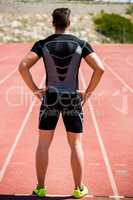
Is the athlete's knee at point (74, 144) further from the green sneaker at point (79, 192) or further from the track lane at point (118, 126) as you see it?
the track lane at point (118, 126)

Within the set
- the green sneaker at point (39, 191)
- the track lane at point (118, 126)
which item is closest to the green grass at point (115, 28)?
the track lane at point (118, 126)

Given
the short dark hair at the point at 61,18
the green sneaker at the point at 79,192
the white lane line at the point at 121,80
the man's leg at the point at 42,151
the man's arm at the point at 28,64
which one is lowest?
the green sneaker at the point at 79,192

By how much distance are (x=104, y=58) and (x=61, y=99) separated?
844 inches

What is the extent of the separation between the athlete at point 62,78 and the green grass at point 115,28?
4109 cm

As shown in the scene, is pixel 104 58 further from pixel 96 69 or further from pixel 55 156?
pixel 96 69

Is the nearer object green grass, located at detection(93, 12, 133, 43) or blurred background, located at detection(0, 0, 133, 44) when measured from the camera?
blurred background, located at detection(0, 0, 133, 44)

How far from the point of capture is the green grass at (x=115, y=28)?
48.2m

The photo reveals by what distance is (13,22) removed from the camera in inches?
1895

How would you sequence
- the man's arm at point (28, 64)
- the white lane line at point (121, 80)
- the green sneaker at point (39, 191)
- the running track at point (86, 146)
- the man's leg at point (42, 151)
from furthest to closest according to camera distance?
the white lane line at point (121, 80) < the running track at point (86, 146) < the green sneaker at point (39, 191) < the man's leg at point (42, 151) < the man's arm at point (28, 64)

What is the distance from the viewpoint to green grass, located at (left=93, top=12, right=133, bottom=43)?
158ft

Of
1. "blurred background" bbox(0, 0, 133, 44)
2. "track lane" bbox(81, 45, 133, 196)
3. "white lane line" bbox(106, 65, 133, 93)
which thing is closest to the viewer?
"track lane" bbox(81, 45, 133, 196)

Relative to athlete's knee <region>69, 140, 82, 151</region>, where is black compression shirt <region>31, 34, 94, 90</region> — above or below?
above

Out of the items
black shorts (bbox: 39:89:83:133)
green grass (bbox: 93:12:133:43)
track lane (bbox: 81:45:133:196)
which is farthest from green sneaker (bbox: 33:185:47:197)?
green grass (bbox: 93:12:133:43)

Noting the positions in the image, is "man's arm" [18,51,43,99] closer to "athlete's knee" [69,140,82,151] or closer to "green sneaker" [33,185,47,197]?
"athlete's knee" [69,140,82,151]
